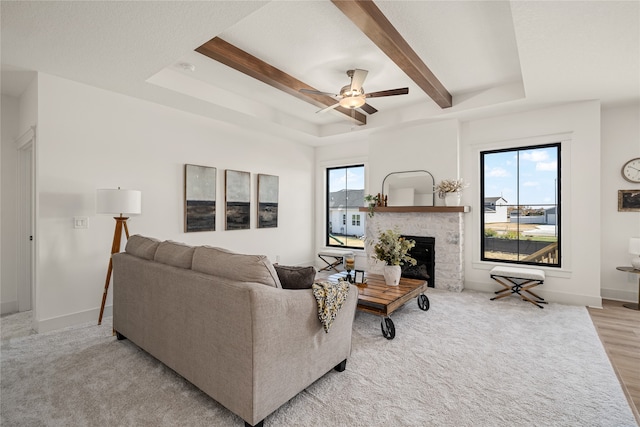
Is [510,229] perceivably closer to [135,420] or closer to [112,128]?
[135,420]

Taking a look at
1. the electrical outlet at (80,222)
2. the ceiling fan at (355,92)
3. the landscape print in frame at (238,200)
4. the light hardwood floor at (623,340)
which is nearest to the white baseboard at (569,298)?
the light hardwood floor at (623,340)

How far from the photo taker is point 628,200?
4227 mm

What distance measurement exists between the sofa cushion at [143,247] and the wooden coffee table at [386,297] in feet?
6.55

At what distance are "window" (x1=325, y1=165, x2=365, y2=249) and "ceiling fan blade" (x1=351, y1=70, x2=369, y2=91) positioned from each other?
113 inches

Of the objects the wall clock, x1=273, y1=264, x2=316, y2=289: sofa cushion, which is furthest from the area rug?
the wall clock

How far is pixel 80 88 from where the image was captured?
11.5ft

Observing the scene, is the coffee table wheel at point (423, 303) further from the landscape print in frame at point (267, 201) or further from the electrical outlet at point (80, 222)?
the electrical outlet at point (80, 222)

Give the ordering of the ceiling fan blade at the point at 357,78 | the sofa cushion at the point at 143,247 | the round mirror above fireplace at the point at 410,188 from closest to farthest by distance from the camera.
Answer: the sofa cushion at the point at 143,247, the ceiling fan blade at the point at 357,78, the round mirror above fireplace at the point at 410,188

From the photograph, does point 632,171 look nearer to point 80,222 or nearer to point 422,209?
point 422,209

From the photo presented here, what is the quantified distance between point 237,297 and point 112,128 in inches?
129

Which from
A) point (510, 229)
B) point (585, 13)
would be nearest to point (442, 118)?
point (510, 229)

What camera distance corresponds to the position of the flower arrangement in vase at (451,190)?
190 inches

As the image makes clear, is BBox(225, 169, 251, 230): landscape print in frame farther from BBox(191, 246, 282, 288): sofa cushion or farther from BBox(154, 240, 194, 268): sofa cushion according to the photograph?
BBox(191, 246, 282, 288): sofa cushion

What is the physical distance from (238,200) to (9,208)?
2.85 meters
